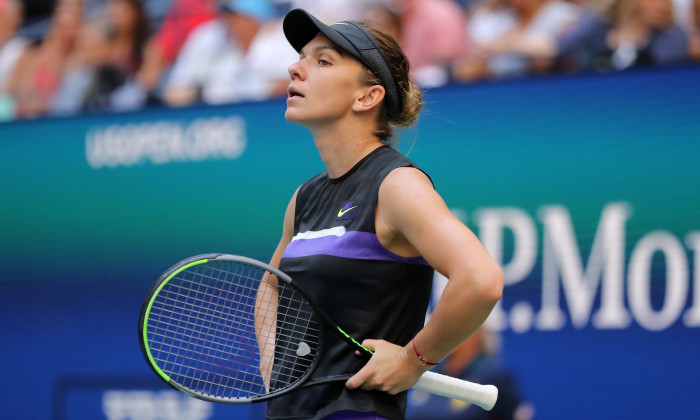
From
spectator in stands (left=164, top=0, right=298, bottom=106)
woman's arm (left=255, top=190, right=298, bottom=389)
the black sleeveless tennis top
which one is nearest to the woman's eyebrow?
the black sleeveless tennis top

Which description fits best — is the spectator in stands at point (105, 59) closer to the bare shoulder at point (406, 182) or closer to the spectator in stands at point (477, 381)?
the spectator in stands at point (477, 381)

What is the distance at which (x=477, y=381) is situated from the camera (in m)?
4.84

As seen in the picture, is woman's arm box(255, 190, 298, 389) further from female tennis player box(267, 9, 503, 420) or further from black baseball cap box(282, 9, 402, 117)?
black baseball cap box(282, 9, 402, 117)

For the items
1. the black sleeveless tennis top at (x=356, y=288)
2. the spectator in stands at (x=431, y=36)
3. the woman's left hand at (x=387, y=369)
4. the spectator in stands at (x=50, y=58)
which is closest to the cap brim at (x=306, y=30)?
the black sleeveless tennis top at (x=356, y=288)

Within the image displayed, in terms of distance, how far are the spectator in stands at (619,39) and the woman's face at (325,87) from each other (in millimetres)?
2682

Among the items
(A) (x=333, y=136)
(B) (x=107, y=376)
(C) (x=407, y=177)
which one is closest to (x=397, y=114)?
(A) (x=333, y=136)

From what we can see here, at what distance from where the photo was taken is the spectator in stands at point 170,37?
624cm

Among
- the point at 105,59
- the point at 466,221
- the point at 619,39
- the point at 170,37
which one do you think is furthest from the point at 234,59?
the point at 619,39

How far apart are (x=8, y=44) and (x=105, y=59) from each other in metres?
1.06

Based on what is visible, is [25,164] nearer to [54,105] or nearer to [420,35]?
[54,105]

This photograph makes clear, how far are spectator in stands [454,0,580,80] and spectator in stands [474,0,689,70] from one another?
0.05 metres

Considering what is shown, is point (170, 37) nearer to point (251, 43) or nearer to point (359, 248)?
point (251, 43)

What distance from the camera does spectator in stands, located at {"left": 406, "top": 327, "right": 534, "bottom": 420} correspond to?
186 inches

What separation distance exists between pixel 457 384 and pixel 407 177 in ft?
2.05
